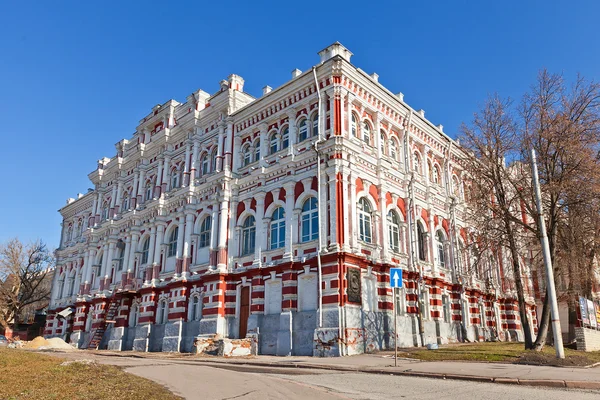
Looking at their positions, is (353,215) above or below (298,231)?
above

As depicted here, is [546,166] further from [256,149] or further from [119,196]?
[119,196]

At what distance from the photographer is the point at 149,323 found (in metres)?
31.2

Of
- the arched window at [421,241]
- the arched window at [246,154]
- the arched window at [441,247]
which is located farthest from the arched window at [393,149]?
the arched window at [246,154]

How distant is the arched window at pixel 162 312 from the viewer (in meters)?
30.8

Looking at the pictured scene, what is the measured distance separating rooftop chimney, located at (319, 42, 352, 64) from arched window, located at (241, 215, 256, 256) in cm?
1026

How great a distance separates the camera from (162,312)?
3134cm

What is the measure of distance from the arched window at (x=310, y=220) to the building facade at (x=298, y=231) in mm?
81

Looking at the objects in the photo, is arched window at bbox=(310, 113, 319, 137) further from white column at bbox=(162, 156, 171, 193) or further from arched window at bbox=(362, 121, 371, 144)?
white column at bbox=(162, 156, 171, 193)

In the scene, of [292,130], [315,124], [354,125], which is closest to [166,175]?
[292,130]

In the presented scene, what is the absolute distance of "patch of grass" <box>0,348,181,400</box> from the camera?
795cm

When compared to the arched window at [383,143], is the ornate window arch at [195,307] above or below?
below

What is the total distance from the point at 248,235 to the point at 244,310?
14.6 feet

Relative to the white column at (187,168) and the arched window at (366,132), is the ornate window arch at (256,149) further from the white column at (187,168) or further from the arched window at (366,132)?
the arched window at (366,132)

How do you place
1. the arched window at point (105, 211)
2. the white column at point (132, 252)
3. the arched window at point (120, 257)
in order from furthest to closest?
the arched window at point (105, 211), the arched window at point (120, 257), the white column at point (132, 252)
